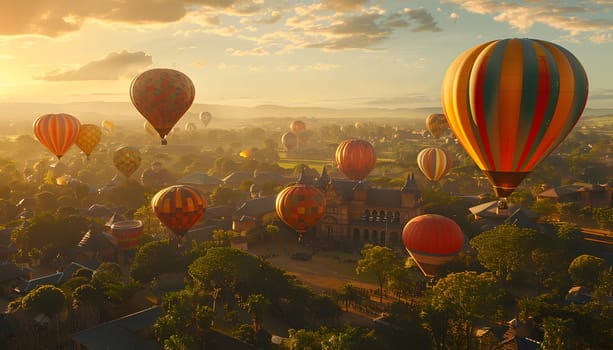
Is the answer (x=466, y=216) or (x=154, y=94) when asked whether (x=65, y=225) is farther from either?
(x=466, y=216)

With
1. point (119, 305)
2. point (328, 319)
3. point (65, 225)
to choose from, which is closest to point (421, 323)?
point (328, 319)

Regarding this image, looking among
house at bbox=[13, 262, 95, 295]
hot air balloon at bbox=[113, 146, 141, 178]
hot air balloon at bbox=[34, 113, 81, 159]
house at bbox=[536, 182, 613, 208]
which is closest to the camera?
house at bbox=[13, 262, 95, 295]

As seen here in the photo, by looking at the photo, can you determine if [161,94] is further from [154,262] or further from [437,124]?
[437,124]

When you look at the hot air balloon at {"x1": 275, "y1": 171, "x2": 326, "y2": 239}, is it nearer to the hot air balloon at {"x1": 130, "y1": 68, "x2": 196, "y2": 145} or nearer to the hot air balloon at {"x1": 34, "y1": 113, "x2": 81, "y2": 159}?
the hot air balloon at {"x1": 130, "y1": 68, "x2": 196, "y2": 145}

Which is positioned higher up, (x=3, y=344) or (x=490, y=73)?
(x=490, y=73)

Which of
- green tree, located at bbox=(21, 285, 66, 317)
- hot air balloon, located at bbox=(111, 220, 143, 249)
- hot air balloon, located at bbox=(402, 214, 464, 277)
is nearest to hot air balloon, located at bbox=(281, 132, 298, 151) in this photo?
hot air balloon, located at bbox=(111, 220, 143, 249)
